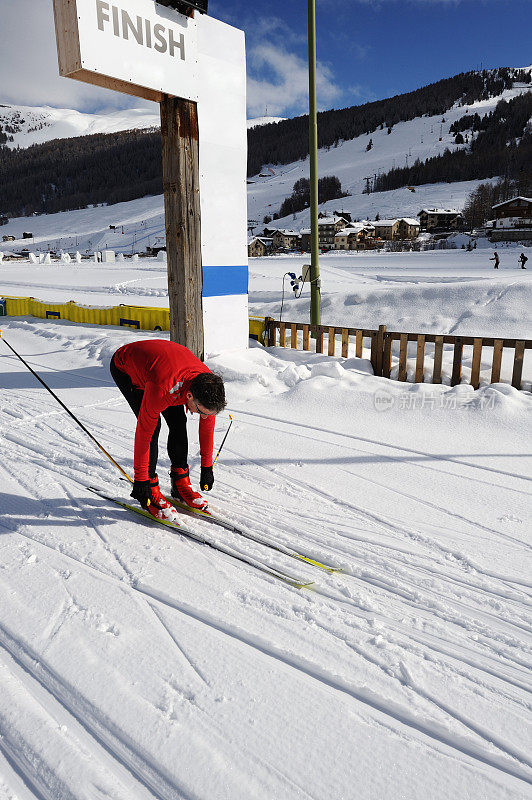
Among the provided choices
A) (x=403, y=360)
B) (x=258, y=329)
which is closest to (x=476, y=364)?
(x=403, y=360)

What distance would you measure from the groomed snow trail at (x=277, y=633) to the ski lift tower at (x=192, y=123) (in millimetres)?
3231

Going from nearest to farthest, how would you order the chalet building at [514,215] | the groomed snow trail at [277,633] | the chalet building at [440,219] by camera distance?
the groomed snow trail at [277,633]
the chalet building at [514,215]
the chalet building at [440,219]

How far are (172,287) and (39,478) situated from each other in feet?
12.4

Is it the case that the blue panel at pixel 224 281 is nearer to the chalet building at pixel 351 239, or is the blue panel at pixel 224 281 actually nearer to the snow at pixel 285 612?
the snow at pixel 285 612

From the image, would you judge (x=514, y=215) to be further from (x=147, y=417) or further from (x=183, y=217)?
(x=147, y=417)

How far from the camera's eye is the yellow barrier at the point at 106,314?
37.5ft

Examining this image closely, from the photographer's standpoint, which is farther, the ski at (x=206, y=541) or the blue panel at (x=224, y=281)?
the blue panel at (x=224, y=281)

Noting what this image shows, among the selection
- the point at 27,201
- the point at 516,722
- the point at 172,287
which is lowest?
the point at 516,722

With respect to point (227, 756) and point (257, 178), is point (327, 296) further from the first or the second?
point (257, 178)

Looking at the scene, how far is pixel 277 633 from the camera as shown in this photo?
265cm

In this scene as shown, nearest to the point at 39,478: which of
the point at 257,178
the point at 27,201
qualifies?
the point at 257,178

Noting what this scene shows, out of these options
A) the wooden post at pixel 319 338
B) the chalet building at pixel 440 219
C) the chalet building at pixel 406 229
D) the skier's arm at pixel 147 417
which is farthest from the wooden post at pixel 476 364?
the chalet building at pixel 440 219

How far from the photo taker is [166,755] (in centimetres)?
199

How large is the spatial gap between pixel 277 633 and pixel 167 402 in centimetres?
157
